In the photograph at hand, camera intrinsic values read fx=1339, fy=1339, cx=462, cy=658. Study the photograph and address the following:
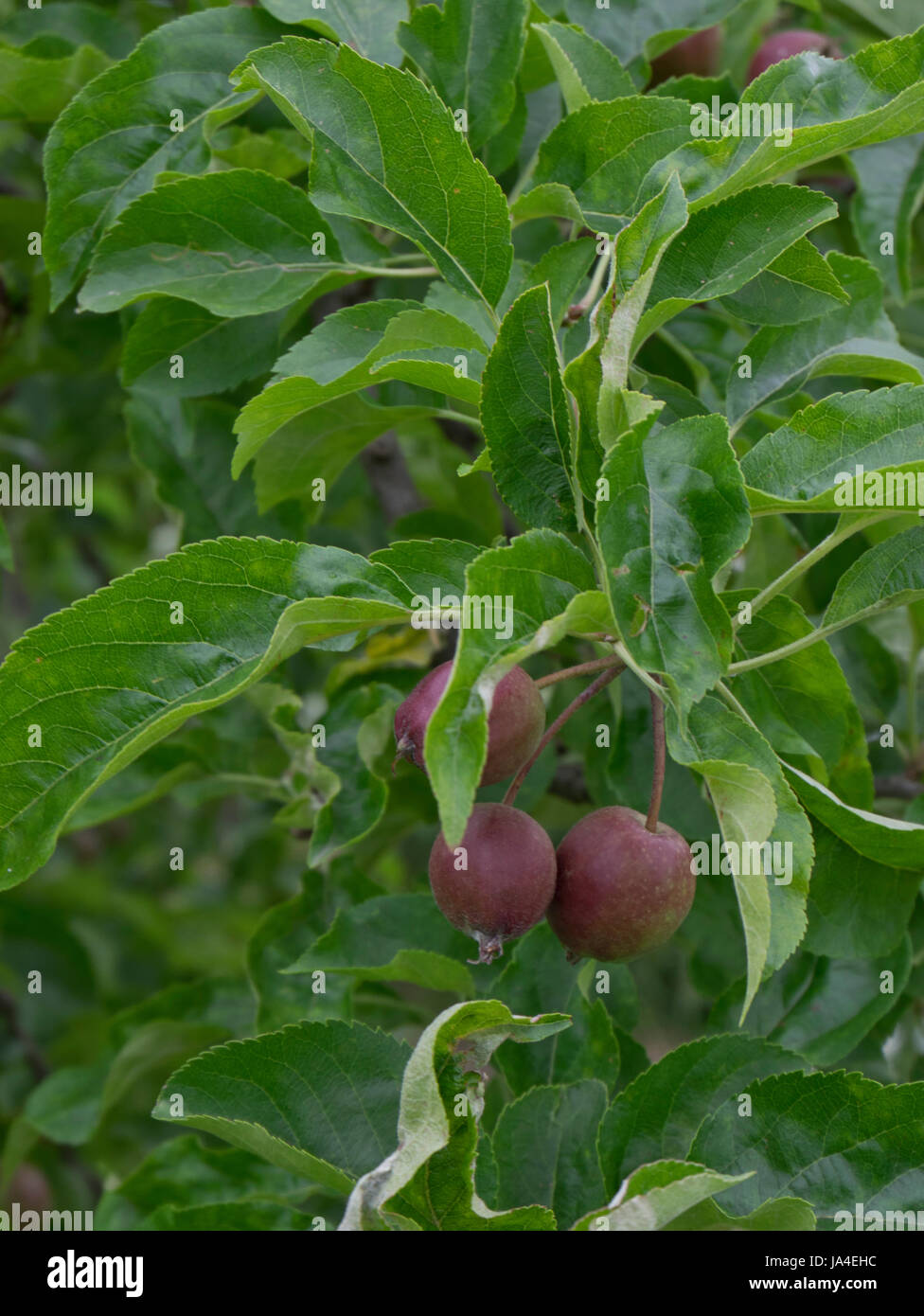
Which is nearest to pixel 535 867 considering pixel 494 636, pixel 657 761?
pixel 657 761

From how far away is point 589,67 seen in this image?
138 centimetres

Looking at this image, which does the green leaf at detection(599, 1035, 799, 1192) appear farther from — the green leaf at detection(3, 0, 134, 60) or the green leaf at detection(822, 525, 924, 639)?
the green leaf at detection(3, 0, 134, 60)

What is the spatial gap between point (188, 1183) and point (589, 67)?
1.28 m

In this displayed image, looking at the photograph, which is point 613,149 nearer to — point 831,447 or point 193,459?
point 831,447

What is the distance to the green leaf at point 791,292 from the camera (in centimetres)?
120

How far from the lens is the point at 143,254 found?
1.32 metres

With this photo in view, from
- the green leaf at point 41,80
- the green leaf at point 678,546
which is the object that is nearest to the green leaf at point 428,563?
the green leaf at point 678,546

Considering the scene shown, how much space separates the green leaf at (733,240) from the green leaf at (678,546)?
0.53 ft

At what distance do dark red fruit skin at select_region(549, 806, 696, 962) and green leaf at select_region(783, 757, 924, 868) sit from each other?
0.45ft

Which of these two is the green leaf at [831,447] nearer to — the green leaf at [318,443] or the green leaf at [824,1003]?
the green leaf at [318,443]

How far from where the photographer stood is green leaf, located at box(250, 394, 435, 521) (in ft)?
4.76

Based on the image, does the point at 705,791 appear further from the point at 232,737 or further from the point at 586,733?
the point at 232,737

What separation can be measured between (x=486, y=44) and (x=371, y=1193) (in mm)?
1092
